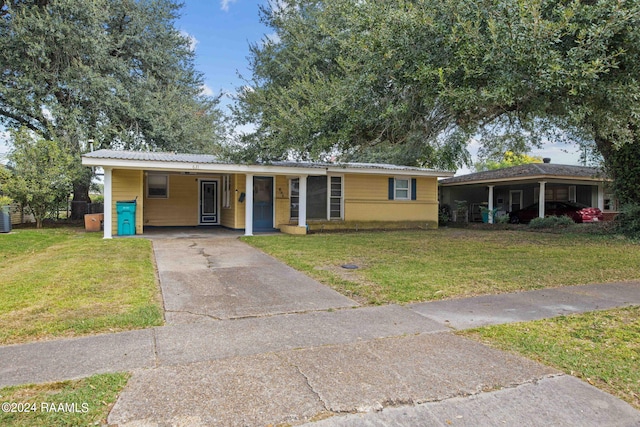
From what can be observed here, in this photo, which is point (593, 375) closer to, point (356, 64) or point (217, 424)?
point (217, 424)

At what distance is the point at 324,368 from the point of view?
3.15 m

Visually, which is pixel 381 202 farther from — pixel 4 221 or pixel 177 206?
pixel 4 221

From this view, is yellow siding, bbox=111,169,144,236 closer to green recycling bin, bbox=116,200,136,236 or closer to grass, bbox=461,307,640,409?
green recycling bin, bbox=116,200,136,236

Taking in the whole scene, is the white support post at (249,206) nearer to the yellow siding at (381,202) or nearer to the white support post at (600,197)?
the yellow siding at (381,202)

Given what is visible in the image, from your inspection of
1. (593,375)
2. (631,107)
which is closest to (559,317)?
(593,375)

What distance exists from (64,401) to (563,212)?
22.3 metres

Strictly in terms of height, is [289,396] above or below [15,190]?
below

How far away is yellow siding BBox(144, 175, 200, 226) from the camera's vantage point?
51.8 ft

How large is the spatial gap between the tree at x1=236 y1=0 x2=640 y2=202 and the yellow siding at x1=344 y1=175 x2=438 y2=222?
177 inches

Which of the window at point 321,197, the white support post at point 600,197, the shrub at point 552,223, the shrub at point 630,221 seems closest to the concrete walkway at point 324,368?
the shrub at point 630,221

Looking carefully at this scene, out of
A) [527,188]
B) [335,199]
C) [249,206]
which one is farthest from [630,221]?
[527,188]

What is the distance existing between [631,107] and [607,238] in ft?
20.7

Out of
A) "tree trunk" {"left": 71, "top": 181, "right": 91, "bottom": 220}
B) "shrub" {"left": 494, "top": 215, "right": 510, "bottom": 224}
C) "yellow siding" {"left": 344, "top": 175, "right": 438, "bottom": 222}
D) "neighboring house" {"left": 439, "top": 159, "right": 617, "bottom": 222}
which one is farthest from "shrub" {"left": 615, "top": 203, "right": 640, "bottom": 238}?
"tree trunk" {"left": 71, "top": 181, "right": 91, "bottom": 220}

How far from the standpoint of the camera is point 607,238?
11.9 m
